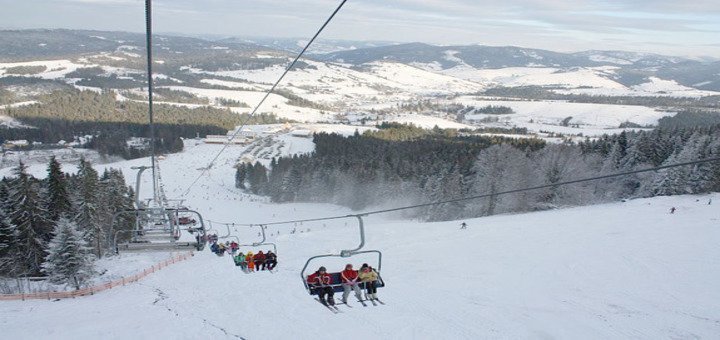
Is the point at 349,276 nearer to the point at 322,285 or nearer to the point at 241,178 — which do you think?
the point at 322,285

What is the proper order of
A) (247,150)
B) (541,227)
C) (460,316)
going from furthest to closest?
1. (247,150)
2. (541,227)
3. (460,316)

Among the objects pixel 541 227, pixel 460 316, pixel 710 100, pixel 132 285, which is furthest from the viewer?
pixel 710 100

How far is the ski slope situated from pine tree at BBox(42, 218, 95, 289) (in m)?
3.10

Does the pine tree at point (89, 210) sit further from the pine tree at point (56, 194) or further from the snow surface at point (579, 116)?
the snow surface at point (579, 116)

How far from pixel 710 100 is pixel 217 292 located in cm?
22293

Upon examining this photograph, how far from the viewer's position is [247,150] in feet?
333

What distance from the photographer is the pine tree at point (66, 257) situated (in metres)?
23.2

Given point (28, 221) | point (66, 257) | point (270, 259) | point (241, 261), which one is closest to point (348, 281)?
point (270, 259)

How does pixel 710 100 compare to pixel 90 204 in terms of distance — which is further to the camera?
pixel 710 100

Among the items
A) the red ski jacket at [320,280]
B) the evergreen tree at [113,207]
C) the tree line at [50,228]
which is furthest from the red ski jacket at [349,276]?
the evergreen tree at [113,207]

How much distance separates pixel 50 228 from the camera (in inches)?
1048

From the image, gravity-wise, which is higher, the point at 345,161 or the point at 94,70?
the point at 94,70

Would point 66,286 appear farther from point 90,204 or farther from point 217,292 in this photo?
point 217,292

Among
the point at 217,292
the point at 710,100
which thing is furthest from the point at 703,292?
the point at 710,100
